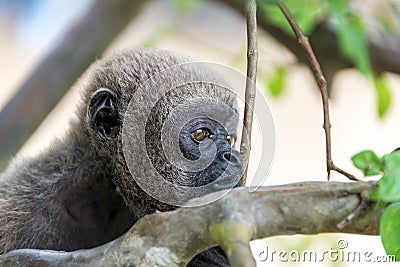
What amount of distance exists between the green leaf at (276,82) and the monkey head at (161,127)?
3.09ft

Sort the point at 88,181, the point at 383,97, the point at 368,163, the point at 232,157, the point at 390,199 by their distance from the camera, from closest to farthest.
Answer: the point at 390,199
the point at 368,163
the point at 232,157
the point at 88,181
the point at 383,97

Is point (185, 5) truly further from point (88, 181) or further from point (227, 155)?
point (227, 155)

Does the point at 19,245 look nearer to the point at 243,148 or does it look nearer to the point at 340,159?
the point at 243,148

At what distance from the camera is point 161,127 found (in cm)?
254

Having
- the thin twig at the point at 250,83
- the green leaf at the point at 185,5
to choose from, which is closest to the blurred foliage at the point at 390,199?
the thin twig at the point at 250,83

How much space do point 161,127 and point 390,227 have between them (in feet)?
3.58

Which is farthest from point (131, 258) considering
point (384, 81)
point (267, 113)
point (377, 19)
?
point (377, 19)

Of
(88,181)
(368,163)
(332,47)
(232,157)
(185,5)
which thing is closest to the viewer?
(368,163)

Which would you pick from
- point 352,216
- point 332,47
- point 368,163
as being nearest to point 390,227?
point 352,216

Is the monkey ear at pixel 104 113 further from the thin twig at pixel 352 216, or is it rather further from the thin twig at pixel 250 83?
the thin twig at pixel 352 216

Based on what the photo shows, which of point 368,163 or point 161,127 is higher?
point 161,127

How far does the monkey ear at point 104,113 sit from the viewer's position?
258 cm

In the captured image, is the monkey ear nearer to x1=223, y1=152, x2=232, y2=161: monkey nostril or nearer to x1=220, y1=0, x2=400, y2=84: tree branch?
x1=223, y1=152, x2=232, y2=161: monkey nostril

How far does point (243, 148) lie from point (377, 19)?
2.12 meters
